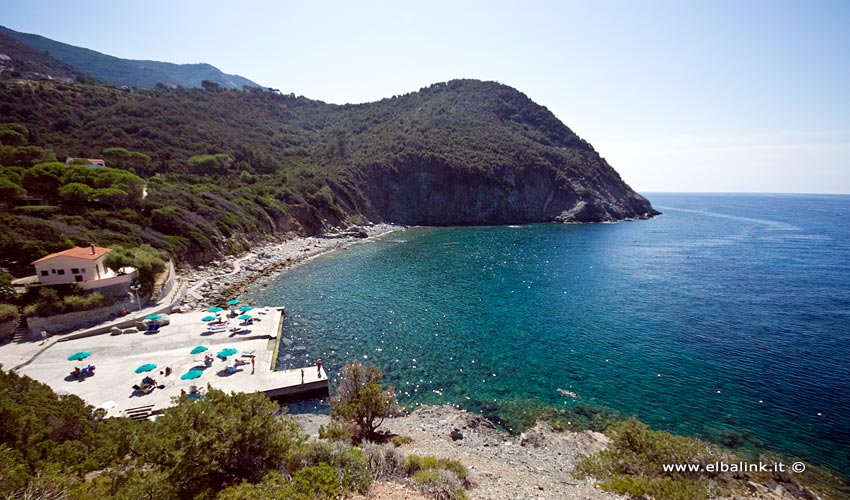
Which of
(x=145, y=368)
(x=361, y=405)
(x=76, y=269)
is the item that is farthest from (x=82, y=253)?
(x=361, y=405)

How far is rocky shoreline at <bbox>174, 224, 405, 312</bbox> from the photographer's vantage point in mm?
41125

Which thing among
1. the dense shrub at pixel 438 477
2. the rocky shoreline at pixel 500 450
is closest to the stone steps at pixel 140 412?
the rocky shoreline at pixel 500 450

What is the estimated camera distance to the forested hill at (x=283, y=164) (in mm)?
48188

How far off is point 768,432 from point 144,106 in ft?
418

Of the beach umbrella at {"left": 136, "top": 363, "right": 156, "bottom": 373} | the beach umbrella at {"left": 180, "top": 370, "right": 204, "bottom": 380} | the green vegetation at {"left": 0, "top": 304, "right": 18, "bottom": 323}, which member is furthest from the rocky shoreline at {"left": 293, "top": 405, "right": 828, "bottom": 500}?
the green vegetation at {"left": 0, "top": 304, "right": 18, "bottom": 323}

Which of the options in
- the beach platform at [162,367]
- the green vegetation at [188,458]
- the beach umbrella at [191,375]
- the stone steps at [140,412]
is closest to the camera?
the green vegetation at [188,458]

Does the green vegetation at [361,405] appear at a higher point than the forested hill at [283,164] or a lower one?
lower

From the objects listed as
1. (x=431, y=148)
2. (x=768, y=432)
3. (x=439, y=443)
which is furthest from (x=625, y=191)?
(x=439, y=443)

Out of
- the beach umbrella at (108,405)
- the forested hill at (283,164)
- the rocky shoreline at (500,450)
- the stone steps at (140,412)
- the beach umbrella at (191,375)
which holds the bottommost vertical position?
the rocky shoreline at (500,450)

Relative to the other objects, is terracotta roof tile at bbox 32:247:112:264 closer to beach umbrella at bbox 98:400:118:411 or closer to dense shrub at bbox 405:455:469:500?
beach umbrella at bbox 98:400:118:411

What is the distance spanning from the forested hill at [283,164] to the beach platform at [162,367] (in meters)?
15.2

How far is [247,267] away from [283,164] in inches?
2413

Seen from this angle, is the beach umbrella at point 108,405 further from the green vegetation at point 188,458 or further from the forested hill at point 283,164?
the forested hill at point 283,164

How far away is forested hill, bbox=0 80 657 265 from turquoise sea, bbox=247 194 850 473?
18.7m
